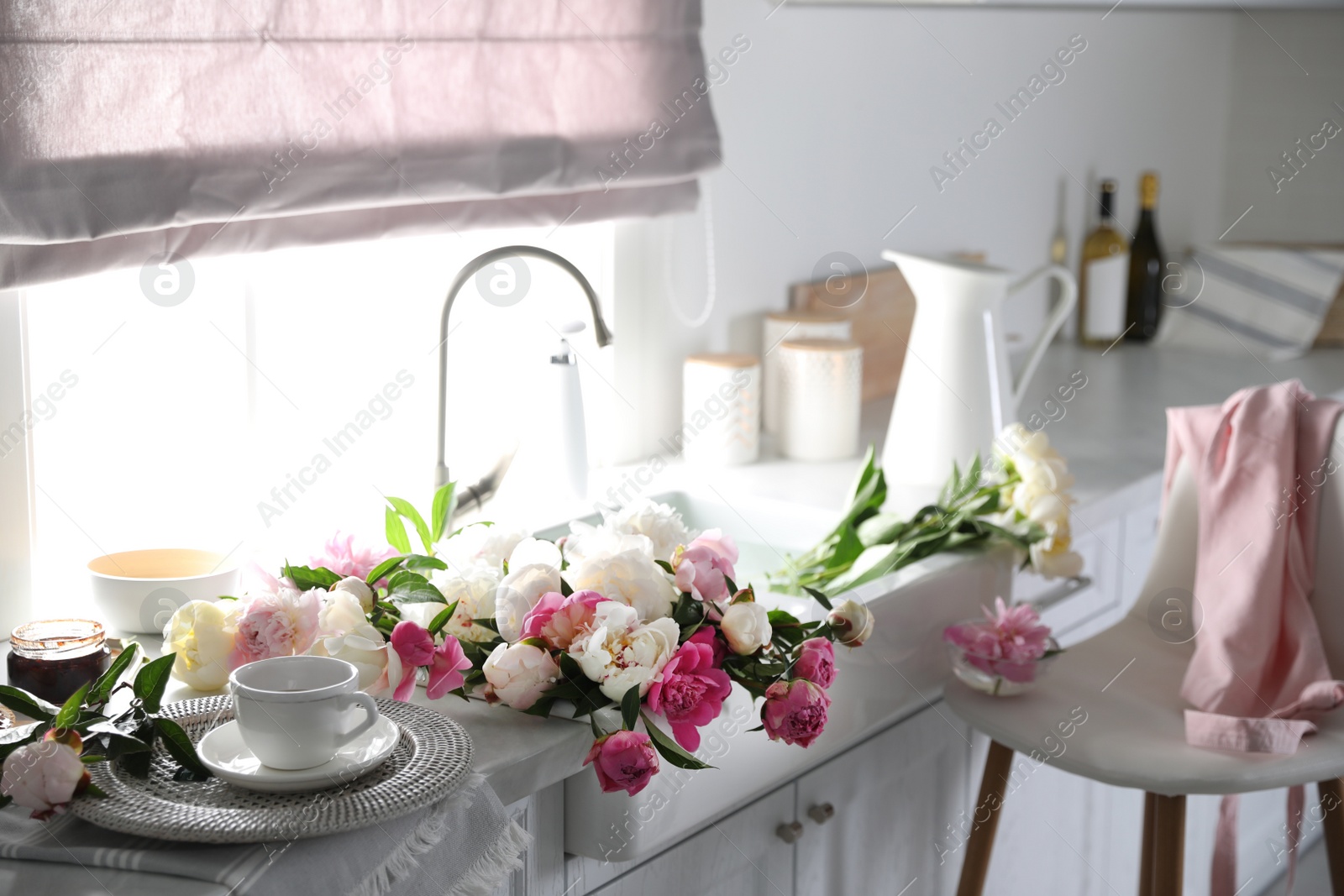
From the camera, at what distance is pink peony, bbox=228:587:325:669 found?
38.1 inches

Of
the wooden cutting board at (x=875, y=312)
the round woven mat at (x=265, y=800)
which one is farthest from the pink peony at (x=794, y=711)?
the wooden cutting board at (x=875, y=312)

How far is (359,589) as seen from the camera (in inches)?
41.0

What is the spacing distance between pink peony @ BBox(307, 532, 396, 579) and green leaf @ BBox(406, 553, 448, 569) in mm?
22

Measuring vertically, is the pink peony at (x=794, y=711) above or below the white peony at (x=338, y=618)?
below

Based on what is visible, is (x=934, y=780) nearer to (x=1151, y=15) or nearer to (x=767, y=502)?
(x=767, y=502)

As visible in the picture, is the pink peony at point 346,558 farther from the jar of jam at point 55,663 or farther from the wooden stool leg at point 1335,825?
the wooden stool leg at point 1335,825

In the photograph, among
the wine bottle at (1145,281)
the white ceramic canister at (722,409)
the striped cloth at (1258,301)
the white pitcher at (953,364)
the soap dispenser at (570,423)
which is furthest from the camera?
the wine bottle at (1145,281)

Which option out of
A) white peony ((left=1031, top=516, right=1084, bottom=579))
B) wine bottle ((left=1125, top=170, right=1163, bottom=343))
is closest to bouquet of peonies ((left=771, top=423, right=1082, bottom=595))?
white peony ((left=1031, top=516, right=1084, bottom=579))

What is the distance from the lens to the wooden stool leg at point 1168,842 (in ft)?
4.46

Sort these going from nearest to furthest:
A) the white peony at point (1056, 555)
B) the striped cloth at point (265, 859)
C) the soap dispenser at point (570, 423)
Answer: the striped cloth at point (265, 859), the white peony at point (1056, 555), the soap dispenser at point (570, 423)

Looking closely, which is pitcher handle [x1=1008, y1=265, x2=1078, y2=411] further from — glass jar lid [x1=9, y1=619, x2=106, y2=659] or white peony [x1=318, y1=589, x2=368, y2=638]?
glass jar lid [x1=9, y1=619, x2=106, y2=659]

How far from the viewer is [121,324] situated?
1.28m

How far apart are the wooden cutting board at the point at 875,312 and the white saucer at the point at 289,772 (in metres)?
1.33

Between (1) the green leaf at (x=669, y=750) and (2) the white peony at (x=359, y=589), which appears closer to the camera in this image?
(1) the green leaf at (x=669, y=750)
